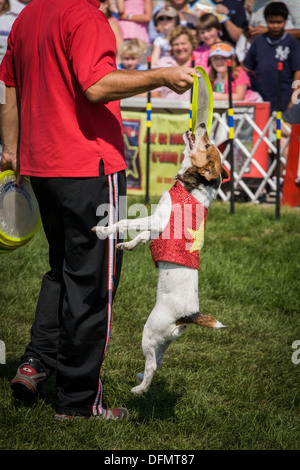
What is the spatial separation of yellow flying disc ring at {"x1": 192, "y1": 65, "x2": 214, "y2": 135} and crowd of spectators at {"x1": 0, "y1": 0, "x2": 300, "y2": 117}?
5.40m

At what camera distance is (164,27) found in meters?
10.2

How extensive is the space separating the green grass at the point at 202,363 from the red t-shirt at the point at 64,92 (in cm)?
138

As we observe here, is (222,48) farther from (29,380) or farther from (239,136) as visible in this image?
(29,380)

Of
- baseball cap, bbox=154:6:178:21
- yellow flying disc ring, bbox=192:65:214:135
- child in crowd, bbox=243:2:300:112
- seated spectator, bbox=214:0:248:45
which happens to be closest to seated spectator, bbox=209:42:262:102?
child in crowd, bbox=243:2:300:112

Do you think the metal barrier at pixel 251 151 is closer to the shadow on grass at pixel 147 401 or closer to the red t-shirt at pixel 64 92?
the shadow on grass at pixel 147 401

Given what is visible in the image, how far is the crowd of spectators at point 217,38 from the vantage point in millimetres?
9141

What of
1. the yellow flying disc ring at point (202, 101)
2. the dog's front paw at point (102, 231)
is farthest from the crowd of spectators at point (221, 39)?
the dog's front paw at point (102, 231)

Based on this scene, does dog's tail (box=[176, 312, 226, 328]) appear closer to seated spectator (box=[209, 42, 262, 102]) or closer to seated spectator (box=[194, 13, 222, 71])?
seated spectator (box=[209, 42, 262, 102])

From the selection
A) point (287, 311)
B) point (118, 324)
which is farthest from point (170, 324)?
point (287, 311)

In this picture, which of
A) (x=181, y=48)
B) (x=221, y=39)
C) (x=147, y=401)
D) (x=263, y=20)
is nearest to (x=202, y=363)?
(x=147, y=401)

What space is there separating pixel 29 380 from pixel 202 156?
61.5 inches

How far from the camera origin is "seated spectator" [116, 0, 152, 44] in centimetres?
1040

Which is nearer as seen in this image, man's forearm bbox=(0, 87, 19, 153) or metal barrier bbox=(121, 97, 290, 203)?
man's forearm bbox=(0, 87, 19, 153)

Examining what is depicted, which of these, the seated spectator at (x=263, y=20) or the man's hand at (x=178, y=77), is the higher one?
the seated spectator at (x=263, y=20)
